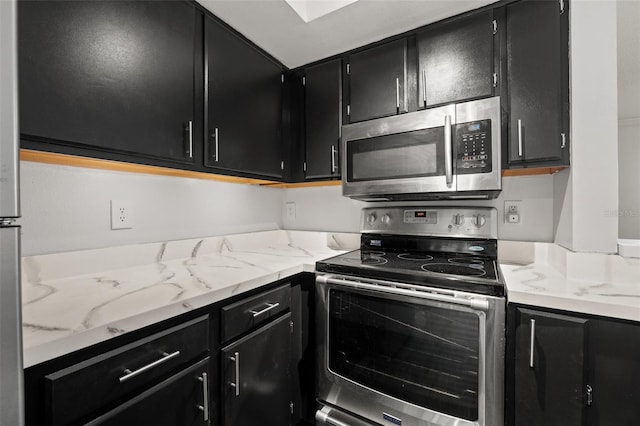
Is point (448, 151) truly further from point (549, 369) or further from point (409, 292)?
point (549, 369)

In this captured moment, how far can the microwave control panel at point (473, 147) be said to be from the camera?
133cm

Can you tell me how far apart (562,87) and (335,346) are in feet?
5.15

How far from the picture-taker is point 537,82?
4.39 feet

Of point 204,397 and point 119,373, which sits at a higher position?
point 119,373

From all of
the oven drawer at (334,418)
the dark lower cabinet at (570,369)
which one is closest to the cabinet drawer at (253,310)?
the oven drawer at (334,418)

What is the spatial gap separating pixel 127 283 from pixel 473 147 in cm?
157

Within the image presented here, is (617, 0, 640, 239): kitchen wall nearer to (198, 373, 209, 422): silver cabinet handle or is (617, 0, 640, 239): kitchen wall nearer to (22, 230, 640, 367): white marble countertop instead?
(22, 230, 640, 367): white marble countertop

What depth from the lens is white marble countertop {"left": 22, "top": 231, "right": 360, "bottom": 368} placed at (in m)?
0.72

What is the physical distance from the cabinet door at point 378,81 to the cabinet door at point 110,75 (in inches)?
36.3

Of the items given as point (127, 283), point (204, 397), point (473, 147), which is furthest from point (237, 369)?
point (473, 147)

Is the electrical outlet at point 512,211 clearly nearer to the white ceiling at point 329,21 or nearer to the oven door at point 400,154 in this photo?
the oven door at point 400,154

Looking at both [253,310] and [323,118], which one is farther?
[323,118]

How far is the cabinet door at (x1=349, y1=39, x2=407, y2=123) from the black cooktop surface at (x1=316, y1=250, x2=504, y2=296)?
836 mm

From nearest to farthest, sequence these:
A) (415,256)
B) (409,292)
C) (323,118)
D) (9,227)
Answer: (9,227) < (409,292) < (415,256) < (323,118)
